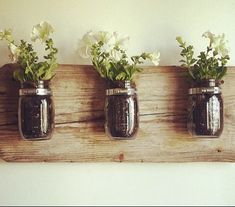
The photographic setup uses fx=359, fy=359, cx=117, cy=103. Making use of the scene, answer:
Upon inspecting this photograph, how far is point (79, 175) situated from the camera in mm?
997

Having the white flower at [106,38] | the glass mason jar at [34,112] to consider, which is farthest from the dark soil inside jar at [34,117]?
the white flower at [106,38]

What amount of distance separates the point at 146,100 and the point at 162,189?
25 centimetres

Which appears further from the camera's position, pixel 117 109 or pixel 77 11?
pixel 77 11

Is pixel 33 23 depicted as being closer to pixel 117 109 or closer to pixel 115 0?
pixel 115 0

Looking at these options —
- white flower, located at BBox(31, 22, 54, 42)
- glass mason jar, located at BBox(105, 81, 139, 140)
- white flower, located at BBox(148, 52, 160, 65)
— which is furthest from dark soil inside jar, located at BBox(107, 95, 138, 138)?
white flower, located at BBox(31, 22, 54, 42)

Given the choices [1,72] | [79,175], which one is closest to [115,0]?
[1,72]

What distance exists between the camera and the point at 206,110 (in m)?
0.92

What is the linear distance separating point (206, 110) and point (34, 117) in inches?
17.0

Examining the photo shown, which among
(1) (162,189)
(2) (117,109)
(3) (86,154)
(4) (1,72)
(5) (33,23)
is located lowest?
(1) (162,189)

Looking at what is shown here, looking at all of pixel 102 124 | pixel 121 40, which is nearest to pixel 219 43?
pixel 121 40

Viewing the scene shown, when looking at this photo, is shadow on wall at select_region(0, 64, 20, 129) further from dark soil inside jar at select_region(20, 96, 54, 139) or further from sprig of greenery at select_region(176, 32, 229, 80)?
sprig of greenery at select_region(176, 32, 229, 80)

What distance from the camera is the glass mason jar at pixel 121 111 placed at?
0.90m

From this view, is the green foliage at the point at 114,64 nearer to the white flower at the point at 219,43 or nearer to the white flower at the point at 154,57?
the white flower at the point at 154,57

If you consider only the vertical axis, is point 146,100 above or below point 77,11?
below
